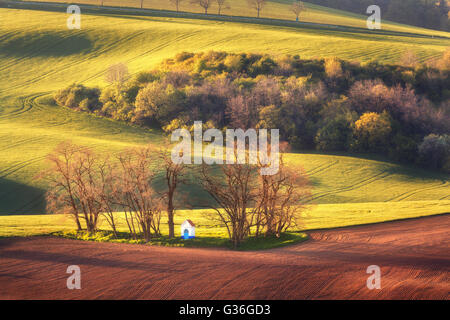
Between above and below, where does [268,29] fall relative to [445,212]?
above

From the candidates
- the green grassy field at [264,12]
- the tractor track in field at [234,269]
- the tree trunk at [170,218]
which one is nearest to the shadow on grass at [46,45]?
the green grassy field at [264,12]

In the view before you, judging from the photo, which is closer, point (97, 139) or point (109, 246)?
point (109, 246)

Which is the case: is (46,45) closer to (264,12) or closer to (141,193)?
(264,12)

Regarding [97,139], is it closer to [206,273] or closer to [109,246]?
[109,246]

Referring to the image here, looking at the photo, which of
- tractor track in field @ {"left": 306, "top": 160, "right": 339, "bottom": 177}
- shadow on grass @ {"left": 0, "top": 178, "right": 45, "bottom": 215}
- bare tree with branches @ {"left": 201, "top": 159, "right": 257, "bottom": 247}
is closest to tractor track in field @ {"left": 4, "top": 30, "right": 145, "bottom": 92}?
shadow on grass @ {"left": 0, "top": 178, "right": 45, "bottom": 215}

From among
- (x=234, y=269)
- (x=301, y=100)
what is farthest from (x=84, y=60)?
(x=234, y=269)

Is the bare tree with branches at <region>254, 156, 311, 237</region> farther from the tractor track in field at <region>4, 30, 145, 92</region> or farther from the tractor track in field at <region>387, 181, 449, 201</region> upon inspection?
the tractor track in field at <region>4, 30, 145, 92</region>

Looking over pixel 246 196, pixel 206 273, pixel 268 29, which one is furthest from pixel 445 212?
pixel 268 29

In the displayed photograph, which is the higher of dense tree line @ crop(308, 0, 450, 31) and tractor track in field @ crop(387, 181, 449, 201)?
dense tree line @ crop(308, 0, 450, 31)
